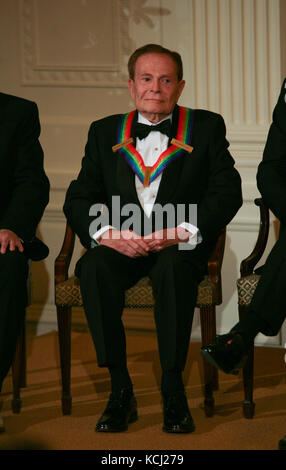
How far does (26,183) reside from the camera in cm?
361

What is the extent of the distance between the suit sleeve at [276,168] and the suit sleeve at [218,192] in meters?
0.12

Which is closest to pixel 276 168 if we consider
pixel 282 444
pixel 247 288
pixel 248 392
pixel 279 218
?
pixel 279 218

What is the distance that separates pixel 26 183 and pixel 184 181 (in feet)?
2.32

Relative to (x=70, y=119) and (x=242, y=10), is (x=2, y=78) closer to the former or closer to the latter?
(x=70, y=119)

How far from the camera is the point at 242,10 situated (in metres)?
4.41

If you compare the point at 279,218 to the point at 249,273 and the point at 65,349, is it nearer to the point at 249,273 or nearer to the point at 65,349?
the point at 249,273

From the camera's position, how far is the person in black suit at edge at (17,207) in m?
3.21

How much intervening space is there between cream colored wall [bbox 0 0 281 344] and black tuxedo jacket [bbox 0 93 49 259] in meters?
1.14

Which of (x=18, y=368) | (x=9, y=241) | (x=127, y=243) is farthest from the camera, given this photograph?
(x=18, y=368)

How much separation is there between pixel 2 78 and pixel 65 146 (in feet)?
1.90

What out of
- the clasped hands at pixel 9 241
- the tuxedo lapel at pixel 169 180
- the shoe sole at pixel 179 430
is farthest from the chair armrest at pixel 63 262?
the shoe sole at pixel 179 430

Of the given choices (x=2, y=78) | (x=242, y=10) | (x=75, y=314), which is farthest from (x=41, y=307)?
(x=242, y=10)

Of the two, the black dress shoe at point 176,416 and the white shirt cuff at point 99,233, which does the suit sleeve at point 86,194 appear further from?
the black dress shoe at point 176,416

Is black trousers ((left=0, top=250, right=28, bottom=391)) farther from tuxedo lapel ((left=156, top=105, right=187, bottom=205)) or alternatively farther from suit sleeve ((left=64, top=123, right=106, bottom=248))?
tuxedo lapel ((left=156, top=105, right=187, bottom=205))
